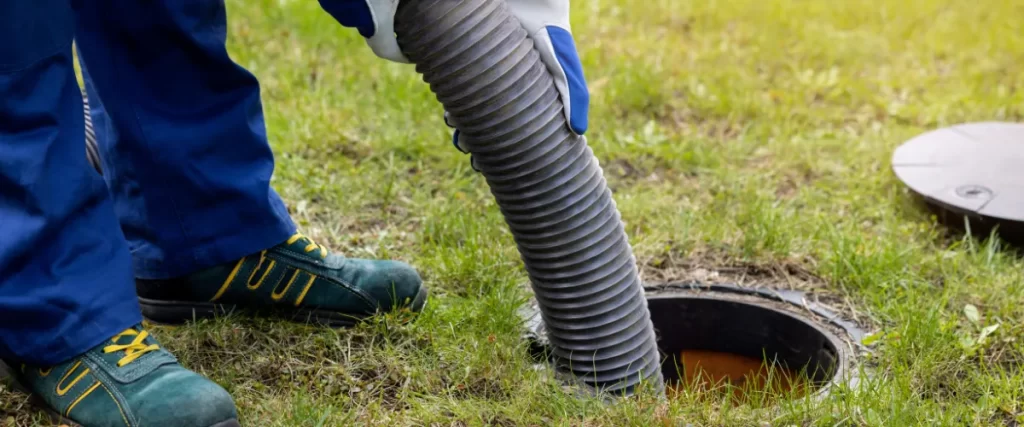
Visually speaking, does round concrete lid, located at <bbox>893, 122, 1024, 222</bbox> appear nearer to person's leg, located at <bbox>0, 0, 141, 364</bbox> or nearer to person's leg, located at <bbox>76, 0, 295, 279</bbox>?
person's leg, located at <bbox>76, 0, 295, 279</bbox>

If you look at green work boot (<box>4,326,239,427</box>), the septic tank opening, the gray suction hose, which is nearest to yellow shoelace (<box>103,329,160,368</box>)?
green work boot (<box>4,326,239,427</box>)

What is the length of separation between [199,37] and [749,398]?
1.27 metres

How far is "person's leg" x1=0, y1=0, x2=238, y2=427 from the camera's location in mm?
1646

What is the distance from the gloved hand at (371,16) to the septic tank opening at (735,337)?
41.5 inches

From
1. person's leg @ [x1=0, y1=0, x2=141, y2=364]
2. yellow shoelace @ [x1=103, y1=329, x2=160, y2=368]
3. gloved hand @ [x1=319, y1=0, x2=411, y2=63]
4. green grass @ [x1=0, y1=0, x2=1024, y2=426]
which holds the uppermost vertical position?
gloved hand @ [x1=319, y1=0, x2=411, y2=63]

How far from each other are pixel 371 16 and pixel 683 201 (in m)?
1.48

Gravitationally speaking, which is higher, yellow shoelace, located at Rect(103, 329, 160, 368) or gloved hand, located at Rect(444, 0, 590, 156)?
gloved hand, located at Rect(444, 0, 590, 156)

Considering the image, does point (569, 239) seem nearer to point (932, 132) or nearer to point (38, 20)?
point (38, 20)

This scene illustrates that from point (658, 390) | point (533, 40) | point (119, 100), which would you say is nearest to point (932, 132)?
Answer: point (658, 390)

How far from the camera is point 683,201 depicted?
2.93 meters

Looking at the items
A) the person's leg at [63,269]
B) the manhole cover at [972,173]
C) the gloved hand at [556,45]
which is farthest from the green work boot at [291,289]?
the manhole cover at [972,173]

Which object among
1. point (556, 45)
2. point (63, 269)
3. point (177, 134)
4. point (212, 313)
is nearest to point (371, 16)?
point (556, 45)

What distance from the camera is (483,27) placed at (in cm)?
171

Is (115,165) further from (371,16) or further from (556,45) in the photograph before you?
(556,45)
